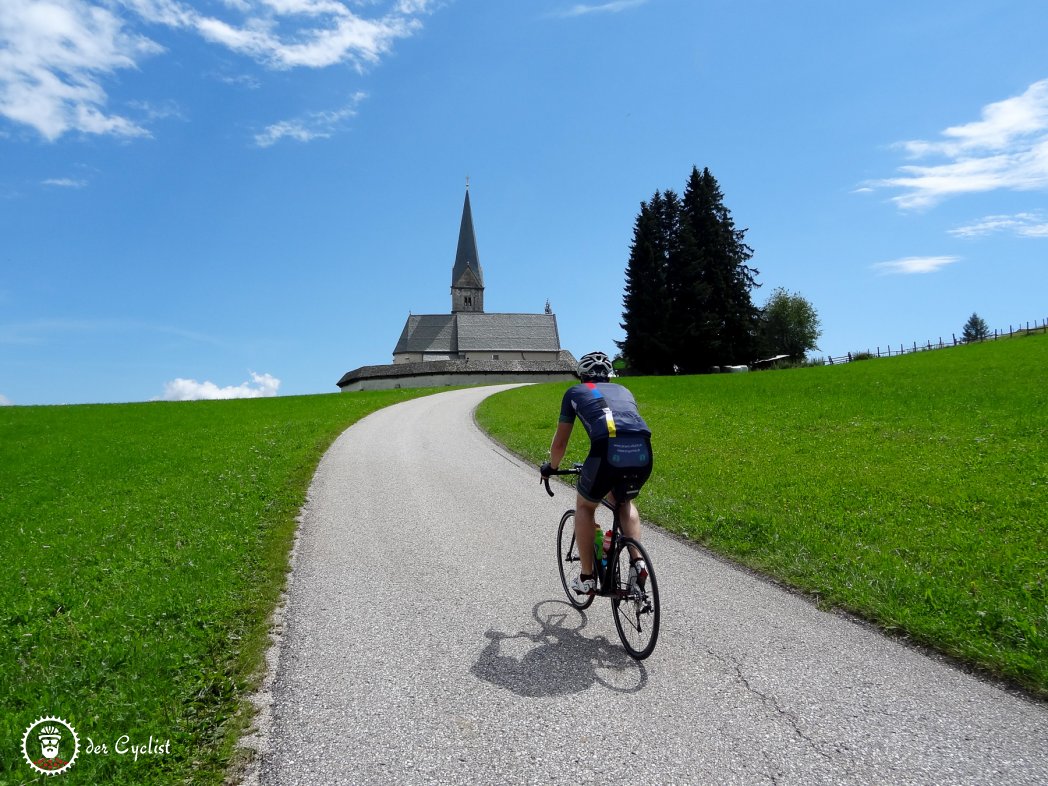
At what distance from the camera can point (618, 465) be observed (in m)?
5.17

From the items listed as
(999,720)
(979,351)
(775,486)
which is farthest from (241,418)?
(979,351)

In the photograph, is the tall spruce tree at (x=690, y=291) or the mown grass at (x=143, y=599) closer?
the mown grass at (x=143, y=599)

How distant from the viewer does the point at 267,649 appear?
212 inches

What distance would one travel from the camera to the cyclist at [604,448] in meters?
5.20

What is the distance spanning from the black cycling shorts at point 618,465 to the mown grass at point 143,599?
3.13 metres

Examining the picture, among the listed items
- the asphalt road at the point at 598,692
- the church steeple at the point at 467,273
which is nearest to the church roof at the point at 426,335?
the church steeple at the point at 467,273

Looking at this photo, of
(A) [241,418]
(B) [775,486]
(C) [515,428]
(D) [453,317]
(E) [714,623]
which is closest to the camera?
(E) [714,623]

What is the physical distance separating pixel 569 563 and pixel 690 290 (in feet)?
189

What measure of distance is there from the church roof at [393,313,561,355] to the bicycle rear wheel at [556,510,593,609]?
90.4 m

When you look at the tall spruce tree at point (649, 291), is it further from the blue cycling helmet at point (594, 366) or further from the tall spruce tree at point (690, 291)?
the blue cycling helmet at point (594, 366)

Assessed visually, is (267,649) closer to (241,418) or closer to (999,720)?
(999,720)

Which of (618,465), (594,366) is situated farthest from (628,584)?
(594,366)

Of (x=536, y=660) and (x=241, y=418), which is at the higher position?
(x=241, y=418)

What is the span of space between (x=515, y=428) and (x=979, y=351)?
34.1 meters
